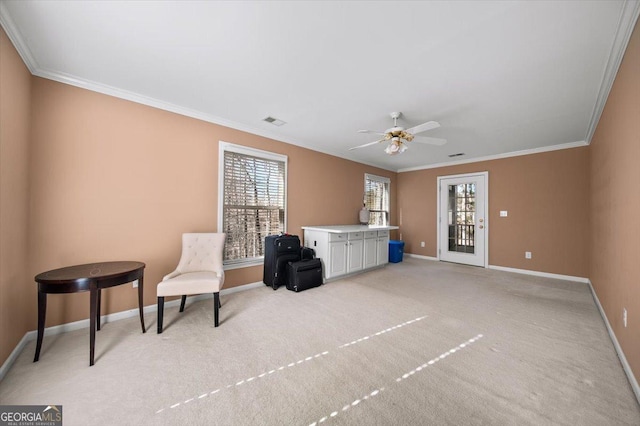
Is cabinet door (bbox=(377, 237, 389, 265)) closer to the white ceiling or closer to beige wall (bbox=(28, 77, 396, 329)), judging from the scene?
the white ceiling

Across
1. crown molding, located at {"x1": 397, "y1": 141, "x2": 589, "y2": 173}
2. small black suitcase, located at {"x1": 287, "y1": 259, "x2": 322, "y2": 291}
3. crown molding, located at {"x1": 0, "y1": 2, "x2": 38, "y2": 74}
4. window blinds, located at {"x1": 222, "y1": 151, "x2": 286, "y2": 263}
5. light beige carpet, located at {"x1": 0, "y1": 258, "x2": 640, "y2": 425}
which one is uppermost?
crown molding, located at {"x1": 0, "y1": 2, "x2": 38, "y2": 74}

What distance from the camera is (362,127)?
12.2ft

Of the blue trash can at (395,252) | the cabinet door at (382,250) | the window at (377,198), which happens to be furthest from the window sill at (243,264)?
the blue trash can at (395,252)

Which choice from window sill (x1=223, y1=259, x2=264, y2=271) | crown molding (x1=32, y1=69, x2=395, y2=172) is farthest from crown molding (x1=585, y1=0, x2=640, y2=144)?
window sill (x1=223, y1=259, x2=264, y2=271)

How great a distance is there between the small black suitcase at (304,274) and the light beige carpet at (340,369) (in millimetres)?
540

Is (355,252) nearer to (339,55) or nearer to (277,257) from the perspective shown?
(277,257)

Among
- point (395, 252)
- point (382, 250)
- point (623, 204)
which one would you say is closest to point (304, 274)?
point (382, 250)

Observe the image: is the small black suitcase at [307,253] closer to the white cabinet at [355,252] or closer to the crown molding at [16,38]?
the white cabinet at [355,252]

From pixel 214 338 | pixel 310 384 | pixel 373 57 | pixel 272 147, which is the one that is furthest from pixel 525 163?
pixel 214 338

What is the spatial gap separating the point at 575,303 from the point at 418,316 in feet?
7.61

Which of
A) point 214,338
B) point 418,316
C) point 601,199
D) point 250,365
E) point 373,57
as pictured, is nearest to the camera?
point 250,365

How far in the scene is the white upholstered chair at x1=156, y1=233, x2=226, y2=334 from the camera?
2385 millimetres

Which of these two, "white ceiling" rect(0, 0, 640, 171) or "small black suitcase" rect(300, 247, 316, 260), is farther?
"small black suitcase" rect(300, 247, 316, 260)

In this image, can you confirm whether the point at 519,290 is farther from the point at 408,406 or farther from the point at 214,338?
the point at 214,338
